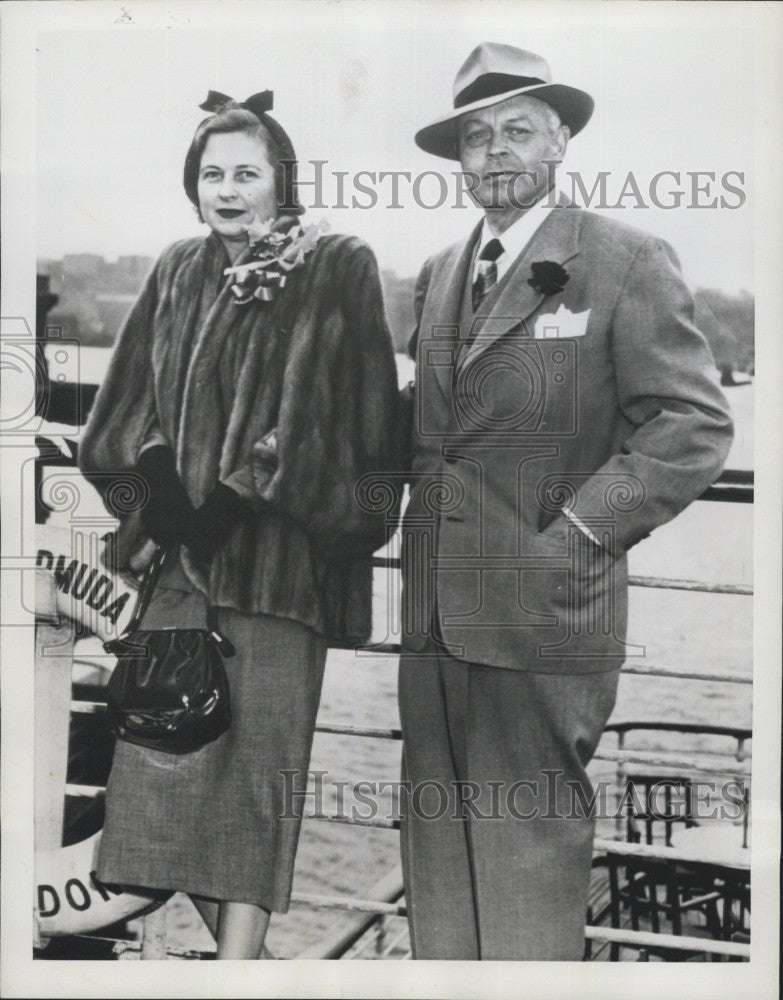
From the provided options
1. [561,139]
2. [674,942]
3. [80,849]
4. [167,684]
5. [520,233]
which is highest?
[561,139]

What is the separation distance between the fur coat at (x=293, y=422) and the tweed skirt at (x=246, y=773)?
2.8 inches

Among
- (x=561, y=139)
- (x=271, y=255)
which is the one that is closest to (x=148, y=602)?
(x=271, y=255)

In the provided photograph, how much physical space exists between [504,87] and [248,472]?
3.74 ft

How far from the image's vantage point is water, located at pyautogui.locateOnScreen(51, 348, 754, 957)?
115 inches

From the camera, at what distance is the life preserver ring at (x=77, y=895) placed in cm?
303

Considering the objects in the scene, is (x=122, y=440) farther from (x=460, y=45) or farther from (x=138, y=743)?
(x=460, y=45)

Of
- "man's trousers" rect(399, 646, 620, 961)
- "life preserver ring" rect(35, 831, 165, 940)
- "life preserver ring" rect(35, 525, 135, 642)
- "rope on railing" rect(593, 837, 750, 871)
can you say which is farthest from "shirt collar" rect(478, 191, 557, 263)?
"life preserver ring" rect(35, 831, 165, 940)

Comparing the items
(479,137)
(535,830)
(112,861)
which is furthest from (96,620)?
(479,137)

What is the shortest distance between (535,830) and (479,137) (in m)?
1.72

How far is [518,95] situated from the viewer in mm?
2904

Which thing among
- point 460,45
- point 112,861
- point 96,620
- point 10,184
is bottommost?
point 112,861

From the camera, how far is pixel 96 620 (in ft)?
9.87

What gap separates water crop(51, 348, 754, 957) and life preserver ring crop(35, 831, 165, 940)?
14cm
